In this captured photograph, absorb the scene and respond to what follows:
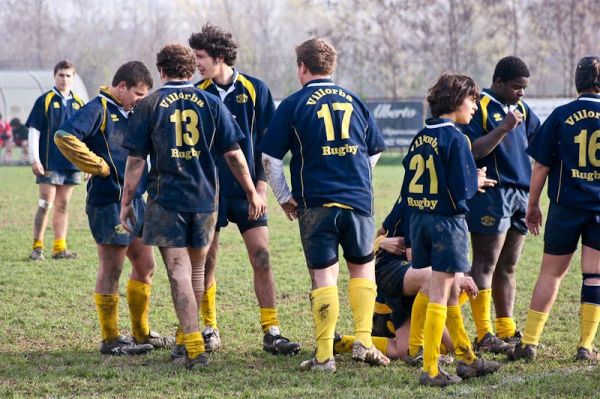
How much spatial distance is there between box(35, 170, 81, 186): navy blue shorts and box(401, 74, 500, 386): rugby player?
20.9ft

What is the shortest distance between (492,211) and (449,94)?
4.22ft

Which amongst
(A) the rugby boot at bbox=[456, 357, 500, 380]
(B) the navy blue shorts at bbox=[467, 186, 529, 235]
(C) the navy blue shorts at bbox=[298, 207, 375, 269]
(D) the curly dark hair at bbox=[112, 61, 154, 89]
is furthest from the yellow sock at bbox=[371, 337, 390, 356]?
(D) the curly dark hair at bbox=[112, 61, 154, 89]

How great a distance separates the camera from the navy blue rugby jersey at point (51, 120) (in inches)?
429

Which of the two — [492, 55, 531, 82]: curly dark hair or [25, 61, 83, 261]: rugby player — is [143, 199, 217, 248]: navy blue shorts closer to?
[492, 55, 531, 82]: curly dark hair

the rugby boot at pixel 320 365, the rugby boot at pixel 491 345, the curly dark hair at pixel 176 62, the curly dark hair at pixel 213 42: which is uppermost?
the curly dark hair at pixel 213 42

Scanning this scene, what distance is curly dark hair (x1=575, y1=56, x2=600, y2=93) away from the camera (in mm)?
6164

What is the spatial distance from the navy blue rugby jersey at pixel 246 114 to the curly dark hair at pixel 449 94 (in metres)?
1.47

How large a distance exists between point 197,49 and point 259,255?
151cm

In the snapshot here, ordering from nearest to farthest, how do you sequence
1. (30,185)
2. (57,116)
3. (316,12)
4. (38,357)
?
(38,357)
(57,116)
(30,185)
(316,12)

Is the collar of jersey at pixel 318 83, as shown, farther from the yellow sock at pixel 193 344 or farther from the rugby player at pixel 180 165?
the yellow sock at pixel 193 344

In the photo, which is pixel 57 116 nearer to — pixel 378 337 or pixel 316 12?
pixel 378 337

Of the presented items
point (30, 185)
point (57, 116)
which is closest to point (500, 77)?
point (57, 116)

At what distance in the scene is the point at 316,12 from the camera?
65.0 meters

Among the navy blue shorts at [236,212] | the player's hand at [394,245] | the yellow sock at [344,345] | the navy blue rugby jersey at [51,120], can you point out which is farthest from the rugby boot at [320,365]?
the navy blue rugby jersey at [51,120]
